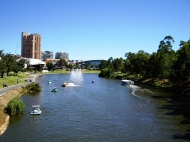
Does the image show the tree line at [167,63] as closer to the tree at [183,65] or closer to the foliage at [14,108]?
the tree at [183,65]

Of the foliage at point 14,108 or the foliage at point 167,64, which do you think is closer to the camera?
the foliage at point 14,108

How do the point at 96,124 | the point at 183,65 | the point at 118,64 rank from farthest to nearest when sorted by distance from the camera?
the point at 118,64 → the point at 183,65 → the point at 96,124

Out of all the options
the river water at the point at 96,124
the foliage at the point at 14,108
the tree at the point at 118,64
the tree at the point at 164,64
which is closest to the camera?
the river water at the point at 96,124

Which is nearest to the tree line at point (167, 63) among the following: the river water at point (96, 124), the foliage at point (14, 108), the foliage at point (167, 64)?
the foliage at point (167, 64)

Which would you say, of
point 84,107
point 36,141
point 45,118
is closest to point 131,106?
point 84,107

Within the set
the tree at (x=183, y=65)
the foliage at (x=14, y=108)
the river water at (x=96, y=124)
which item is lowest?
the river water at (x=96, y=124)

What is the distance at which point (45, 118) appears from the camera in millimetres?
39844

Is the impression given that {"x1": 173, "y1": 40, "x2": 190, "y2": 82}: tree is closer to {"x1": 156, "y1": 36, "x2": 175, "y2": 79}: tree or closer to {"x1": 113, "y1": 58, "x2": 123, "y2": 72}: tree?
{"x1": 156, "y1": 36, "x2": 175, "y2": 79}: tree

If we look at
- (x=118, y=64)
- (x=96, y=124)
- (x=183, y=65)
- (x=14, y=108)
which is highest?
(x=118, y=64)

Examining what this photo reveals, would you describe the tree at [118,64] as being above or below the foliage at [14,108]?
above

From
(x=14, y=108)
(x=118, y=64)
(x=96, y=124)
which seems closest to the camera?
(x=96, y=124)

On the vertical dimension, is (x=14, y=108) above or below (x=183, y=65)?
below

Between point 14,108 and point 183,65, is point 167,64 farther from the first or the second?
point 14,108

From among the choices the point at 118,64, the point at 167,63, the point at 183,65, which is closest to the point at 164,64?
the point at 167,63
